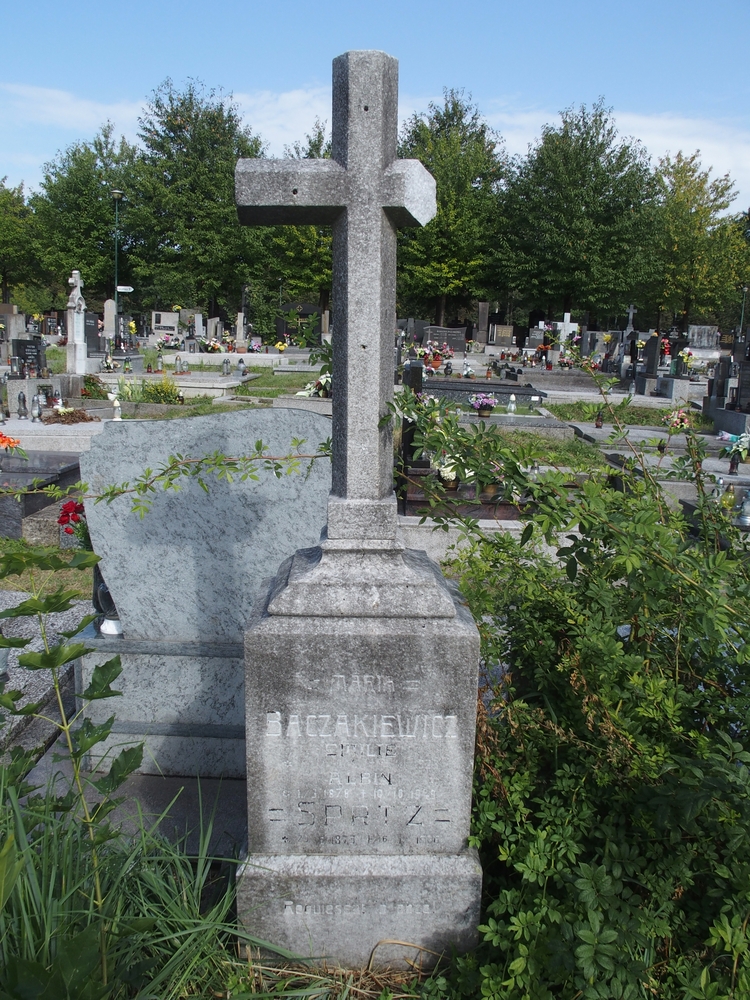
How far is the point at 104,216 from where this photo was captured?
4331 cm

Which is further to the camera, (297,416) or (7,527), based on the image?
(7,527)

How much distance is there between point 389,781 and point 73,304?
22.6 m

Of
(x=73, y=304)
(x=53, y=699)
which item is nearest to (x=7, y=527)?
(x=53, y=699)

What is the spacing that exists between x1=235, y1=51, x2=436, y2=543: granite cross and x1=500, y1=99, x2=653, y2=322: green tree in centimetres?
3748

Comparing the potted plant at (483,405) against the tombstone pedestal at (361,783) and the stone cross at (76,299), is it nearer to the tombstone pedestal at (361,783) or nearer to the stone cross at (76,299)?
the tombstone pedestal at (361,783)

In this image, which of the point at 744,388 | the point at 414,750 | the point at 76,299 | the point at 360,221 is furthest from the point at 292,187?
the point at 76,299

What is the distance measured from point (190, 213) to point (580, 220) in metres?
20.1

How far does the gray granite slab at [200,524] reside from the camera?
12.7ft

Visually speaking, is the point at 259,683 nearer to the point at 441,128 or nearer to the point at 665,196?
the point at 665,196

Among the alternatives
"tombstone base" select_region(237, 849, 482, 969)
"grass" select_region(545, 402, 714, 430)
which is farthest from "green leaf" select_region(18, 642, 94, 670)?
"grass" select_region(545, 402, 714, 430)

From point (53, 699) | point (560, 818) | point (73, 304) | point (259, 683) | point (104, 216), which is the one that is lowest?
point (53, 699)

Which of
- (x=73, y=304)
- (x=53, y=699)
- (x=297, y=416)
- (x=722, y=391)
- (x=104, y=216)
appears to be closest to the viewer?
(x=297, y=416)

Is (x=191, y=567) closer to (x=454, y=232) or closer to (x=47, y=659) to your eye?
(x=47, y=659)

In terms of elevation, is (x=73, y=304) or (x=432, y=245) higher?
(x=432, y=245)
